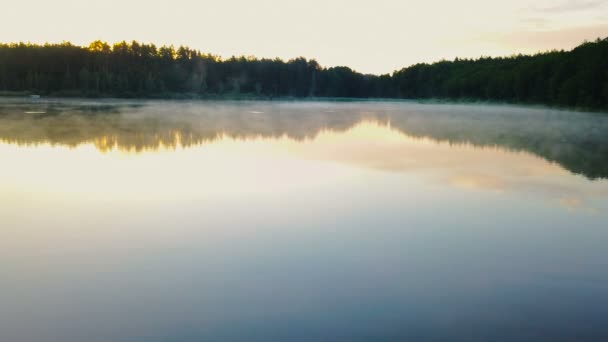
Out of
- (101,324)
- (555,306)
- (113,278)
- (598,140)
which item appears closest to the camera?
(101,324)

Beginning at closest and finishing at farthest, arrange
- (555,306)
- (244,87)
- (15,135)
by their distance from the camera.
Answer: (555,306) < (15,135) < (244,87)

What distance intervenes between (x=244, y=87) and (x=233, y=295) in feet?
388

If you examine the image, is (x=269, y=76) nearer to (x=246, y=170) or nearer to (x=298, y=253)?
(x=246, y=170)

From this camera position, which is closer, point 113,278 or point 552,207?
point 113,278

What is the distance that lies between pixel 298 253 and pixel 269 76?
120 meters

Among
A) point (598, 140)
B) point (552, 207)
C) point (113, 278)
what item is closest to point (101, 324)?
point (113, 278)

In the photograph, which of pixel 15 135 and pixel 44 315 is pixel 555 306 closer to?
pixel 44 315

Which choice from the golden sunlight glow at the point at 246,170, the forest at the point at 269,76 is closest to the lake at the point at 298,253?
the golden sunlight glow at the point at 246,170

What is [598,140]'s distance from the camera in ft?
66.5

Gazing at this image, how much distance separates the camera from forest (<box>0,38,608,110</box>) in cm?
6425

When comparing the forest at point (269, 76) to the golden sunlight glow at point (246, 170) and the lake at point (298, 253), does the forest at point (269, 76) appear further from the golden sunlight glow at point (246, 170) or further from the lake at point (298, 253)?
the lake at point (298, 253)

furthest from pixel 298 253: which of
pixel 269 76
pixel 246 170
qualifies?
pixel 269 76

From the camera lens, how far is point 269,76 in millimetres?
122938

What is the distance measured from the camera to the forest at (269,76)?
64.2 metres
